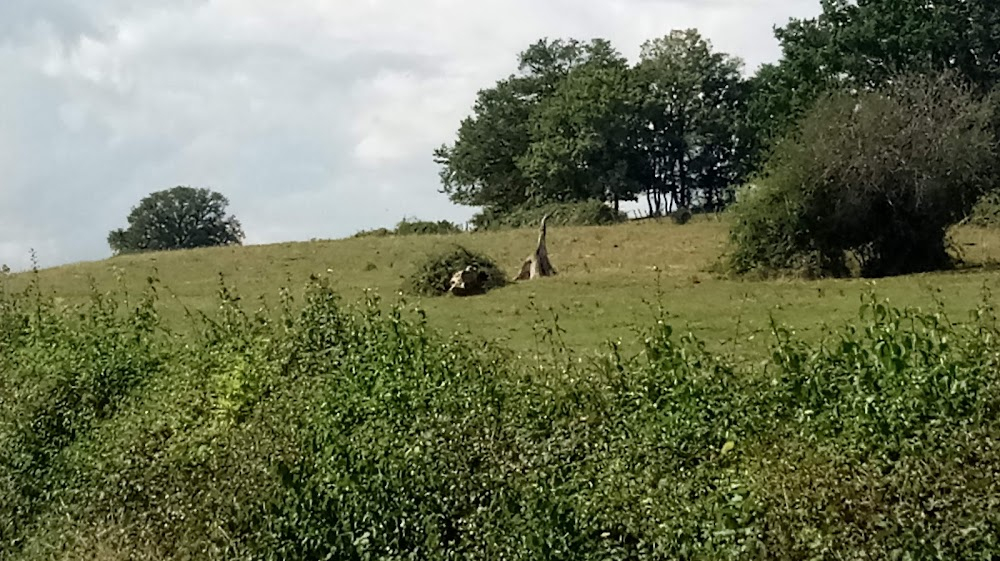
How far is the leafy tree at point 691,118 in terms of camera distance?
7062 cm

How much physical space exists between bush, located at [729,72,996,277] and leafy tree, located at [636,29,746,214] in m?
41.2

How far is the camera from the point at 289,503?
32.4ft

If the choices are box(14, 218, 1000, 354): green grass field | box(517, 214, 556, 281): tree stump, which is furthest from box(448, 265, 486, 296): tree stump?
box(517, 214, 556, 281): tree stump

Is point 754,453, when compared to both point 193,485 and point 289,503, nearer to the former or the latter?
point 289,503

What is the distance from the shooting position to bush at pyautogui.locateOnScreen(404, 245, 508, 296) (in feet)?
88.6

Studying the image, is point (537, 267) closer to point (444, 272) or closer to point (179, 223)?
point (444, 272)

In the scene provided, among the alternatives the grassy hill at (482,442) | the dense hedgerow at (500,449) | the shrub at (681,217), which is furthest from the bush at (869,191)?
the dense hedgerow at (500,449)

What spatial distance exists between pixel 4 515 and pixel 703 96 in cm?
6366

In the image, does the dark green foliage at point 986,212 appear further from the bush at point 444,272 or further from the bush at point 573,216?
the bush at point 573,216

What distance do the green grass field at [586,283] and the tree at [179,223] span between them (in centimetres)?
2836

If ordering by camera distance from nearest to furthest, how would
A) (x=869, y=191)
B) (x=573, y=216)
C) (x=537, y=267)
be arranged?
(x=869, y=191) < (x=537, y=267) < (x=573, y=216)

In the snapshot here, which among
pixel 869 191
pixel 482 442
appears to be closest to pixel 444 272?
pixel 869 191

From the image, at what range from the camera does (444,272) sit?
27094 millimetres

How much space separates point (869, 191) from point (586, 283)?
7044 millimetres
